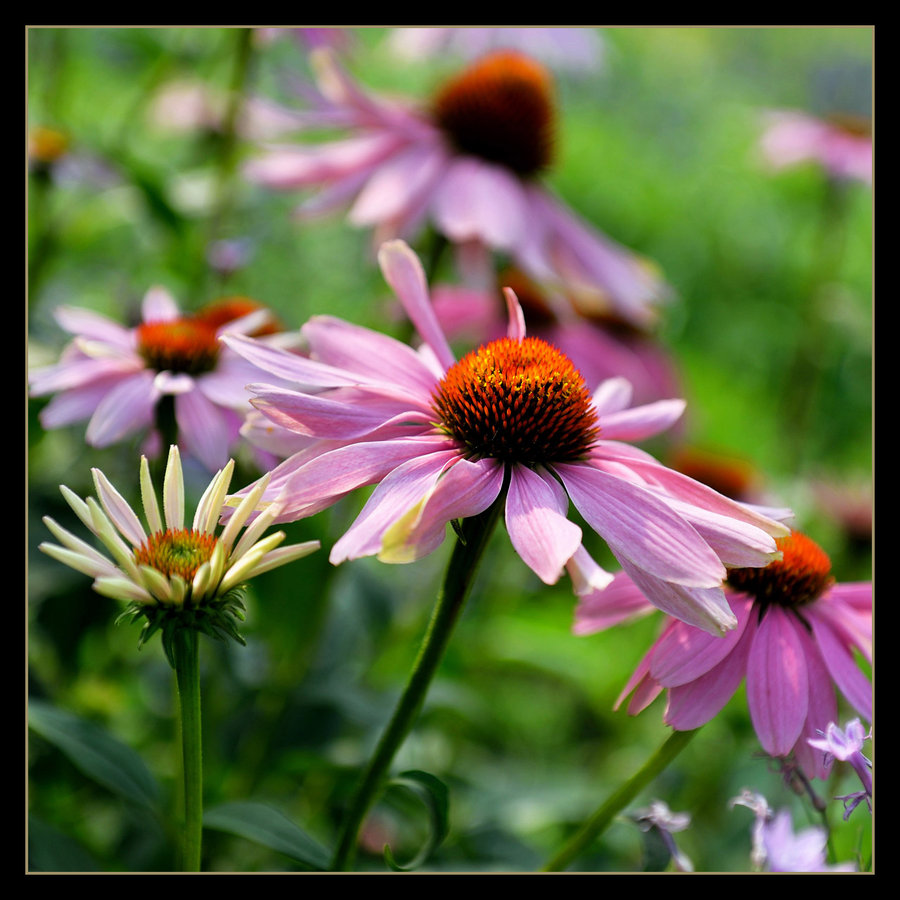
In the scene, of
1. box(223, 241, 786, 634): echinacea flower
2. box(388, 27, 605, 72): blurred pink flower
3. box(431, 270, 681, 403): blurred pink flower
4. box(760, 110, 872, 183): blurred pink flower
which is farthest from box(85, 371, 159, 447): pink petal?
box(760, 110, 872, 183): blurred pink flower

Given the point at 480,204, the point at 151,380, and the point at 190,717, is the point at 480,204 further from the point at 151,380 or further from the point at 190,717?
the point at 190,717

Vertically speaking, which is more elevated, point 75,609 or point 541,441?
point 541,441

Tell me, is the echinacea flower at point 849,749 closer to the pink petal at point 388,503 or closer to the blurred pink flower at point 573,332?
the pink petal at point 388,503

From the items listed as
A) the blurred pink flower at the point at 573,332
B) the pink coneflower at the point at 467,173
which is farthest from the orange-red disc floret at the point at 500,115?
the blurred pink flower at the point at 573,332

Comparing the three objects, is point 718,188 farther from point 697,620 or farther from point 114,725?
point 697,620

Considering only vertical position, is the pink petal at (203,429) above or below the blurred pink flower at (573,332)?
below
